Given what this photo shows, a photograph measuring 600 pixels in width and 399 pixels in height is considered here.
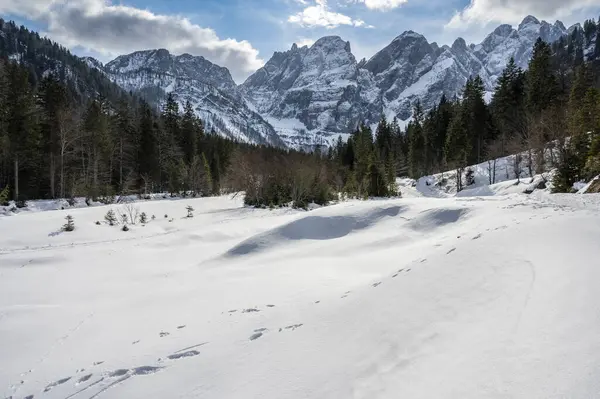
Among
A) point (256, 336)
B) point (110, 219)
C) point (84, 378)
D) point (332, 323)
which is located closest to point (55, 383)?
point (84, 378)

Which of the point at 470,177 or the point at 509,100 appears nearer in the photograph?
the point at 470,177

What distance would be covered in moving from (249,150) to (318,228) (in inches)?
1395

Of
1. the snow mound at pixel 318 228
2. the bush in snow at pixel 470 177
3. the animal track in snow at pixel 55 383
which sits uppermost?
the bush in snow at pixel 470 177

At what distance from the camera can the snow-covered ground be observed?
10.3 feet

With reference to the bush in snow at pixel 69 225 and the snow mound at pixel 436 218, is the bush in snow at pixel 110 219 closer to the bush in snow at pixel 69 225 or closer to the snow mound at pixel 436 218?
the bush in snow at pixel 69 225

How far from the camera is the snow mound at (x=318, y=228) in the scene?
12.1 metres

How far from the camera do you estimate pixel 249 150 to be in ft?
154

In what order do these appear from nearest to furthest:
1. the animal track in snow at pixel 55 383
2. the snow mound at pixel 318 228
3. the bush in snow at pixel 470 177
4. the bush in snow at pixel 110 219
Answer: the animal track in snow at pixel 55 383
the snow mound at pixel 318 228
the bush in snow at pixel 110 219
the bush in snow at pixel 470 177

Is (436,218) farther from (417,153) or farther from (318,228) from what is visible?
(417,153)

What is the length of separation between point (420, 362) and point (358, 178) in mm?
41506

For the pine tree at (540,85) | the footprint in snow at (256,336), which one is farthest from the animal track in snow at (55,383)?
the pine tree at (540,85)

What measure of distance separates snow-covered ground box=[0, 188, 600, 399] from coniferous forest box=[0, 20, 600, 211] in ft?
50.3

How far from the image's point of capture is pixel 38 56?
118688 mm

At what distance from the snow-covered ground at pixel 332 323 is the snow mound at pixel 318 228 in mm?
1764
